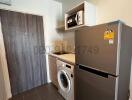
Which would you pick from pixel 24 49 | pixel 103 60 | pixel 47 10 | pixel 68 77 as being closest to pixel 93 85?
pixel 103 60

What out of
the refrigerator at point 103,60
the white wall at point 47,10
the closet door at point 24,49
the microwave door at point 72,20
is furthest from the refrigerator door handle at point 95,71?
the white wall at point 47,10

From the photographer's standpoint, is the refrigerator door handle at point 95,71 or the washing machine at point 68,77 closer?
the refrigerator door handle at point 95,71

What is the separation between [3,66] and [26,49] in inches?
Answer: 24.5

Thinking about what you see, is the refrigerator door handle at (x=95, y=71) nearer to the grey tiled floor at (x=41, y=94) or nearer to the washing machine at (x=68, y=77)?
the washing machine at (x=68, y=77)

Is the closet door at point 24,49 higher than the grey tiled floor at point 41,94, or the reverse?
the closet door at point 24,49

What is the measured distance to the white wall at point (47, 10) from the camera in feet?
6.97

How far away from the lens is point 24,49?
7.35 feet

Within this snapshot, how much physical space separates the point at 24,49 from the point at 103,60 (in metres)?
1.96

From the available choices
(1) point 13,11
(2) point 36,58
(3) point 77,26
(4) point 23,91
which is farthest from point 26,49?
(3) point 77,26

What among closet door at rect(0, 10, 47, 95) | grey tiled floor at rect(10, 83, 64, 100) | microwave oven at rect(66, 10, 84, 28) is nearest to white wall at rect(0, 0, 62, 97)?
closet door at rect(0, 10, 47, 95)

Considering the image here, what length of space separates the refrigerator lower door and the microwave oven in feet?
3.15

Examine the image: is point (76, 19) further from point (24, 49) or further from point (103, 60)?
point (24, 49)

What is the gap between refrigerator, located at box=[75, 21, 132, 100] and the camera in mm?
875

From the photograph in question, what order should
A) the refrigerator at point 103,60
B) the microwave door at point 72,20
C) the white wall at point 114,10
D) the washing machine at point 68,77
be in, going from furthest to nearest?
the microwave door at point 72,20 → the washing machine at point 68,77 → the white wall at point 114,10 → the refrigerator at point 103,60
